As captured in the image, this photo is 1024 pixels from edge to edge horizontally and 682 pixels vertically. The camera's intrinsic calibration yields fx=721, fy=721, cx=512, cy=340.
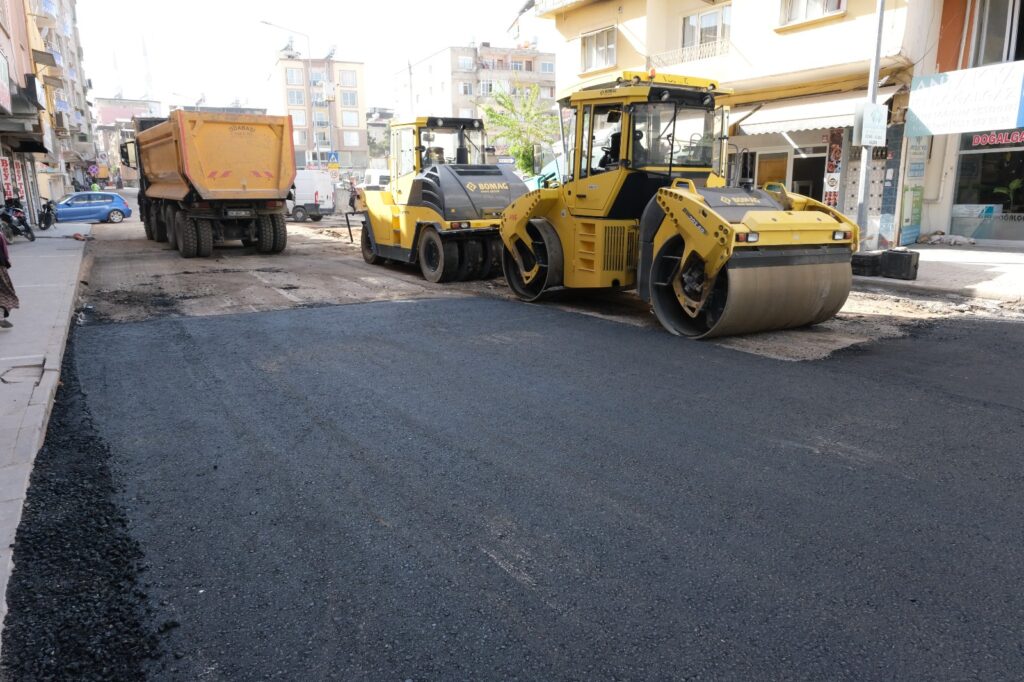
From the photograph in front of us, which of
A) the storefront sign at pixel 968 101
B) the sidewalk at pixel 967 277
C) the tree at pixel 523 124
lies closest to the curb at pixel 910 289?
the sidewalk at pixel 967 277

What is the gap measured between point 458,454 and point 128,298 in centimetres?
797

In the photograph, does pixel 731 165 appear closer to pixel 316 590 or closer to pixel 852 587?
pixel 852 587

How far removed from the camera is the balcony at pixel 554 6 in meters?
21.7

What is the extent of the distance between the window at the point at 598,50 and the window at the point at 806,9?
605cm

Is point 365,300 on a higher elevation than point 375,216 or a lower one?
lower

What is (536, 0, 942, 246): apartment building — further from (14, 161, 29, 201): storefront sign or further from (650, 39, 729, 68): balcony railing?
(14, 161, 29, 201): storefront sign

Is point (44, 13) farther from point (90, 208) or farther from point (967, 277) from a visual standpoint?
point (967, 277)

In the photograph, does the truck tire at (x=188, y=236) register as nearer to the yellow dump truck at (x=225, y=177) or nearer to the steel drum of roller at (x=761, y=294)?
the yellow dump truck at (x=225, y=177)

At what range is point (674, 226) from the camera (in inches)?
305

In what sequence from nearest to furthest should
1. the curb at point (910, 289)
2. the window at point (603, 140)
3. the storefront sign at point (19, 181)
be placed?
1. the window at point (603, 140)
2. the curb at point (910, 289)
3. the storefront sign at point (19, 181)

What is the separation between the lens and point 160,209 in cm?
1836

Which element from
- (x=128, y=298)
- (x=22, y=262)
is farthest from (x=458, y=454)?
(x=22, y=262)

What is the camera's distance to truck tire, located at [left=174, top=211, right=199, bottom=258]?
15383mm

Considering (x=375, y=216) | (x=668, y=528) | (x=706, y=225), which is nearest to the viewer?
(x=668, y=528)
